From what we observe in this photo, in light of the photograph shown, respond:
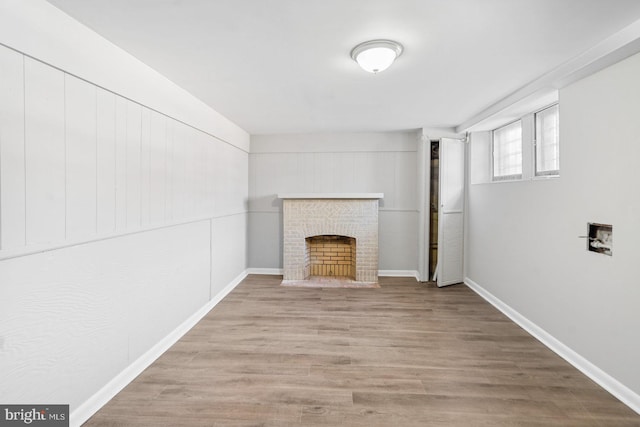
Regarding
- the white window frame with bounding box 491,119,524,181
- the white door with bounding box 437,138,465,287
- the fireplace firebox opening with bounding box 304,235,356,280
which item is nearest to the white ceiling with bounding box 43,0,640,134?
the white window frame with bounding box 491,119,524,181

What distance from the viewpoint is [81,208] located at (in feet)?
6.16

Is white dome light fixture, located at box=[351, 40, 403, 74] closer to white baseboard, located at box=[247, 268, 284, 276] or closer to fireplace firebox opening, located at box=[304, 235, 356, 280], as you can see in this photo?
fireplace firebox opening, located at box=[304, 235, 356, 280]

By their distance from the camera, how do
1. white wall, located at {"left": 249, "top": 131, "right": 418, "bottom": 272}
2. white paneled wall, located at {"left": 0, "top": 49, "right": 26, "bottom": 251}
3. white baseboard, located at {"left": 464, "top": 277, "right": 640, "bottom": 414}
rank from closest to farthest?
white paneled wall, located at {"left": 0, "top": 49, "right": 26, "bottom": 251} < white baseboard, located at {"left": 464, "top": 277, "right": 640, "bottom": 414} < white wall, located at {"left": 249, "top": 131, "right": 418, "bottom": 272}

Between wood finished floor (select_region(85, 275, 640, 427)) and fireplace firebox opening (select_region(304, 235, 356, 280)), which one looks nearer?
wood finished floor (select_region(85, 275, 640, 427))

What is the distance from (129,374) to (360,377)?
167 centimetres

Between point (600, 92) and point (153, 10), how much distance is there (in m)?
2.98

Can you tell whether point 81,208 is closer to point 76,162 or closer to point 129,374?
point 76,162

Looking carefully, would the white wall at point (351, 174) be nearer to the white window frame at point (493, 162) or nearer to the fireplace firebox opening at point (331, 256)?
the fireplace firebox opening at point (331, 256)

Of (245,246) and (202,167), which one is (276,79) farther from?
(245,246)

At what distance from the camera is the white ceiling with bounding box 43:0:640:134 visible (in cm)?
172

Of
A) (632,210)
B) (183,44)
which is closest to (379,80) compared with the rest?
(183,44)

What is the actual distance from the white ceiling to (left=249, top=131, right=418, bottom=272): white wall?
1.79 metres

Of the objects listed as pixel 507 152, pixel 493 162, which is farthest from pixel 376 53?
pixel 493 162

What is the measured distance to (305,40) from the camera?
208cm
